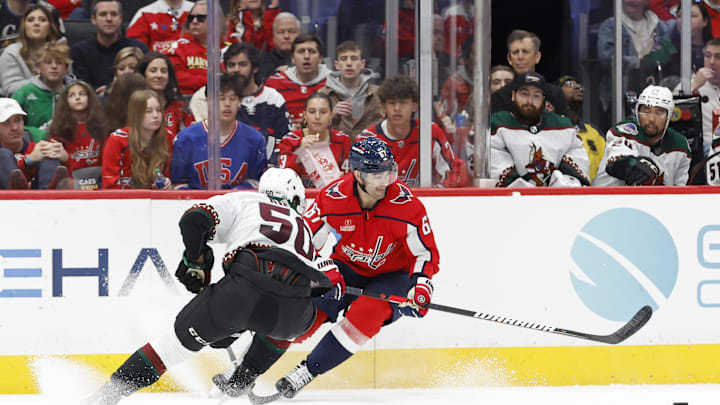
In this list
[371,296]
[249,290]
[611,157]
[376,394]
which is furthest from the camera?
[611,157]

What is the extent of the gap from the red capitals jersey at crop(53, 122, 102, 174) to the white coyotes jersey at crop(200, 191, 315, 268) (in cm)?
96

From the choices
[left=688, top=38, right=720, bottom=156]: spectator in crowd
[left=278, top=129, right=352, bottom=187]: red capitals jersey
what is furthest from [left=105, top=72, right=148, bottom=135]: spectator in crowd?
[left=688, top=38, right=720, bottom=156]: spectator in crowd

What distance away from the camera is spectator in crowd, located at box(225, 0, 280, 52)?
443 centimetres

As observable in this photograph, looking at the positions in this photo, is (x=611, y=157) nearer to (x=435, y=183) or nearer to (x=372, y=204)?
(x=435, y=183)

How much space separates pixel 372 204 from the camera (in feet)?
12.7

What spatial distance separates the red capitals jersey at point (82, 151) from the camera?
420 centimetres

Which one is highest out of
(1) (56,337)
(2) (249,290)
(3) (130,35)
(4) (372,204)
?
(3) (130,35)

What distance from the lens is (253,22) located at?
452 centimetres

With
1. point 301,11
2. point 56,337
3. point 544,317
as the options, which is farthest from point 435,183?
point 56,337

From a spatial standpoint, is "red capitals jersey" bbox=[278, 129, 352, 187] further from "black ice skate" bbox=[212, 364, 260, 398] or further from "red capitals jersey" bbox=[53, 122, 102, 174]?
"black ice skate" bbox=[212, 364, 260, 398]

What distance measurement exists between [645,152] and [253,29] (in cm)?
182

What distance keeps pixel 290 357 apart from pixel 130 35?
1.64 m

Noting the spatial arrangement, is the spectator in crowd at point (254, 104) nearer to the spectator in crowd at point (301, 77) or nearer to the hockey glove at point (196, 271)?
the spectator in crowd at point (301, 77)

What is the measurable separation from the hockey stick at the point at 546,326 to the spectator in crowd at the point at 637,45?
152 cm
